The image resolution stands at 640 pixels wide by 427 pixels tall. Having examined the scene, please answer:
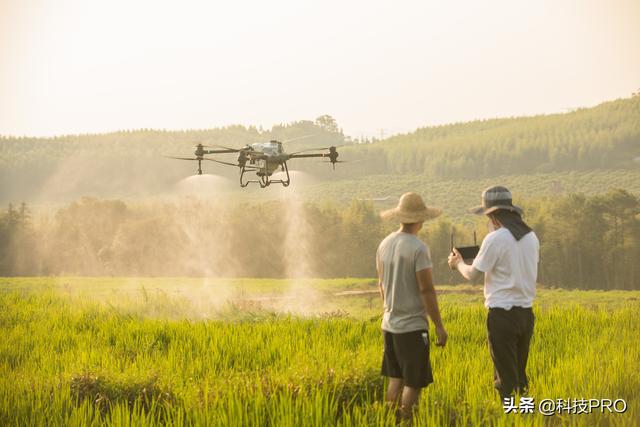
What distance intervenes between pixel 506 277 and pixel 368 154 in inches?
5426

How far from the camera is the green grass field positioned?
27.6 ft

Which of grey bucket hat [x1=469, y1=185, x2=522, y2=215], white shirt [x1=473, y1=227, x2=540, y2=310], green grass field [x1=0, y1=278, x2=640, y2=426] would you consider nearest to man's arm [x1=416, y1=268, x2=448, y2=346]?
white shirt [x1=473, y1=227, x2=540, y2=310]

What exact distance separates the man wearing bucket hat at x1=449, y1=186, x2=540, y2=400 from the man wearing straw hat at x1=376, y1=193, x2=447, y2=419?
2.37 feet

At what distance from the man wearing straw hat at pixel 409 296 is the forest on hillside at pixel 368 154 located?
338 feet

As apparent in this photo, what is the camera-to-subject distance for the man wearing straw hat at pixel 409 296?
7.52 meters

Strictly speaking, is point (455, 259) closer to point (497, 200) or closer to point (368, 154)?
point (497, 200)

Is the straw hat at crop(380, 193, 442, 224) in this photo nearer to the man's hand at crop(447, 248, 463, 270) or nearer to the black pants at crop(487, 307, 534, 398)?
the man's hand at crop(447, 248, 463, 270)

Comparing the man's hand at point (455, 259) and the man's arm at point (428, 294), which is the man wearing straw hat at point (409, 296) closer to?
the man's arm at point (428, 294)

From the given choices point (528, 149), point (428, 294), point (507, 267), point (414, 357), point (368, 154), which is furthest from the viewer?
point (368, 154)

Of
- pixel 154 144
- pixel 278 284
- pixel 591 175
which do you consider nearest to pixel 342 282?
pixel 278 284

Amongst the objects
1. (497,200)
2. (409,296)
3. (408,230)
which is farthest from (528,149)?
(409,296)

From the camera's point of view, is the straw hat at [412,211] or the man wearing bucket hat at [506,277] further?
the man wearing bucket hat at [506,277]

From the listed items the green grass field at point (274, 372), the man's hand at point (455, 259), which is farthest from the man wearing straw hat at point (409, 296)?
the man's hand at point (455, 259)

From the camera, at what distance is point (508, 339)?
26.8ft
